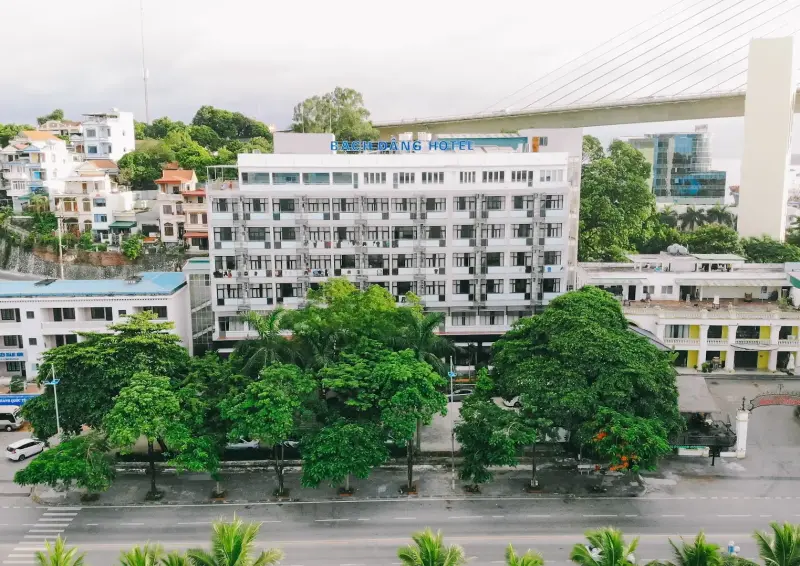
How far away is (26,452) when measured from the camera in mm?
37062

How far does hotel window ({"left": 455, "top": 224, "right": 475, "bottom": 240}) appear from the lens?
4791 centimetres

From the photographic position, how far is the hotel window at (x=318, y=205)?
153ft

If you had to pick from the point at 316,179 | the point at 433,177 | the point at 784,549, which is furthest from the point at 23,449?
the point at 784,549

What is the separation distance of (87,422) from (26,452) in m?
6.04

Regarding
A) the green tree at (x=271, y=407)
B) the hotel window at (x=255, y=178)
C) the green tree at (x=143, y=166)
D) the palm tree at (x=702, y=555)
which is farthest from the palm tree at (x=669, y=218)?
the palm tree at (x=702, y=555)

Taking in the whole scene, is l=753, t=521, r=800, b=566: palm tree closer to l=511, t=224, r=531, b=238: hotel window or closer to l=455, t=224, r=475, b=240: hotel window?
l=511, t=224, r=531, b=238: hotel window

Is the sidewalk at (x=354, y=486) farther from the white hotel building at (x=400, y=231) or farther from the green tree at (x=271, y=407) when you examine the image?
the white hotel building at (x=400, y=231)

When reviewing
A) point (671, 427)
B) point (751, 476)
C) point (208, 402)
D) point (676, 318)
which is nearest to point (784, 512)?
point (751, 476)

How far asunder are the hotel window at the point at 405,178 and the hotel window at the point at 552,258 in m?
10.4

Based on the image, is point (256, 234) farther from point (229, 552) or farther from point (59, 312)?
point (229, 552)

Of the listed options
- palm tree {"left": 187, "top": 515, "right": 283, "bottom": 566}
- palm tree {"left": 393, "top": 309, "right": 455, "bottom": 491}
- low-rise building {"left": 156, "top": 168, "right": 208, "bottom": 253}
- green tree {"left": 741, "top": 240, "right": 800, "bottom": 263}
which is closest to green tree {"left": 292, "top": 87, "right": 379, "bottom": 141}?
low-rise building {"left": 156, "top": 168, "right": 208, "bottom": 253}

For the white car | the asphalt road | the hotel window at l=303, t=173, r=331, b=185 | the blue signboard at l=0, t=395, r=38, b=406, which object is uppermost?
the hotel window at l=303, t=173, r=331, b=185

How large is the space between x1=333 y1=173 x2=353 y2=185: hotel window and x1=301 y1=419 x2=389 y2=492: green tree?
20691mm

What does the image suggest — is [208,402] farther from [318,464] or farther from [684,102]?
[684,102]
